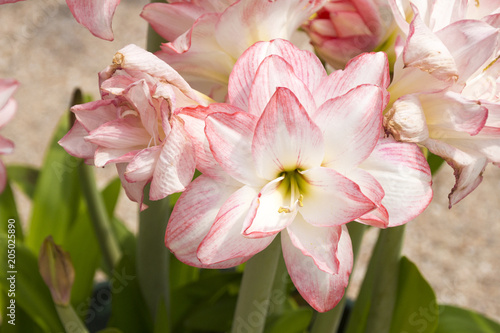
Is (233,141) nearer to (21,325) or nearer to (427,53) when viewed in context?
(427,53)

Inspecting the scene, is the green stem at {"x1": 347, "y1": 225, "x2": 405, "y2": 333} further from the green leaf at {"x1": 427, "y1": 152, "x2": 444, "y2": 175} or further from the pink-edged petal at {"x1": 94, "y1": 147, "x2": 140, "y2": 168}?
the pink-edged petal at {"x1": 94, "y1": 147, "x2": 140, "y2": 168}

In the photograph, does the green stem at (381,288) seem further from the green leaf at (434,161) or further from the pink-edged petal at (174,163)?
the pink-edged petal at (174,163)

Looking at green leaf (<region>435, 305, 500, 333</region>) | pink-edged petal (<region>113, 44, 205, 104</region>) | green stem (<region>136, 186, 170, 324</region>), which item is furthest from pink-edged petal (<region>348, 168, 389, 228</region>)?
green leaf (<region>435, 305, 500, 333</region>)

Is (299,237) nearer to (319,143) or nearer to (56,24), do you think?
(319,143)

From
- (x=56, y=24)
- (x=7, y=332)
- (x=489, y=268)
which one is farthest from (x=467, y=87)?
(x=56, y=24)

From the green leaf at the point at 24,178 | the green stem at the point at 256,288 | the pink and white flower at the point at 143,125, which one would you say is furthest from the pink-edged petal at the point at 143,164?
the green leaf at the point at 24,178

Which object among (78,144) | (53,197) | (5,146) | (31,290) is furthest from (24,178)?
(78,144)
